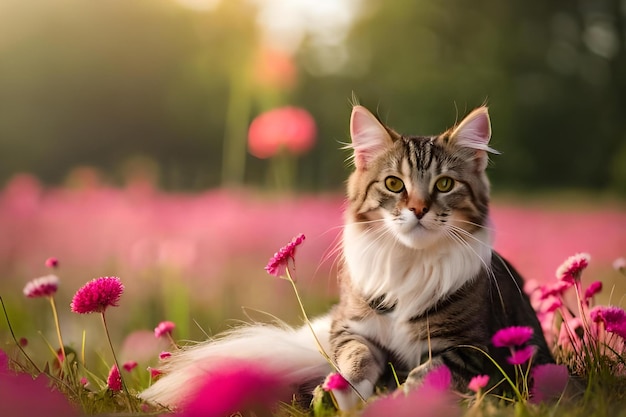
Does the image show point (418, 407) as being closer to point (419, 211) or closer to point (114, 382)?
point (419, 211)

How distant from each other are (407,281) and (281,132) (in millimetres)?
1519

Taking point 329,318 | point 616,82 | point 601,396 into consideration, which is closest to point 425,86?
point 616,82

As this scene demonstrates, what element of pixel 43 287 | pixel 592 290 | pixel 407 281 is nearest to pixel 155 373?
pixel 43 287

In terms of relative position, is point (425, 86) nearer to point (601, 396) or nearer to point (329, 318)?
point (329, 318)

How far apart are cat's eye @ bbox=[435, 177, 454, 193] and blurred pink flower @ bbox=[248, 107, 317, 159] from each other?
1.45 meters

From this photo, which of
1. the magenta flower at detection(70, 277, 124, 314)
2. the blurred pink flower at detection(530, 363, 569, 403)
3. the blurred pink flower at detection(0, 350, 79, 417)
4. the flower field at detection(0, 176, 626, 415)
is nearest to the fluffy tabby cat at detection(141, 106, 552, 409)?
the blurred pink flower at detection(530, 363, 569, 403)

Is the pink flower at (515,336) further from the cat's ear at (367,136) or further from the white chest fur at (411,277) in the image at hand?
the cat's ear at (367,136)

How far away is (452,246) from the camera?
1.59m

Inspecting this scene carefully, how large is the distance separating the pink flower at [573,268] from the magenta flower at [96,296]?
3.22ft

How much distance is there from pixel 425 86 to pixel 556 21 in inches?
68.5

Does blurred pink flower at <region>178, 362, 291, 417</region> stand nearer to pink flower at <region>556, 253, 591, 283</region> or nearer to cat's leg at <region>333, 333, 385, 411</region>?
cat's leg at <region>333, 333, 385, 411</region>

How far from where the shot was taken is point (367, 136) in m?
1.70

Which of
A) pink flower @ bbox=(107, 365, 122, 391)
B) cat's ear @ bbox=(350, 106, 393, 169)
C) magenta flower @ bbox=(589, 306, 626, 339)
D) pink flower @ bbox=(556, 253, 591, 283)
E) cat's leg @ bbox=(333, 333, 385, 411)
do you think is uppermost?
cat's ear @ bbox=(350, 106, 393, 169)

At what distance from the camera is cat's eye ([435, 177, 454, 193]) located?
1601 millimetres
